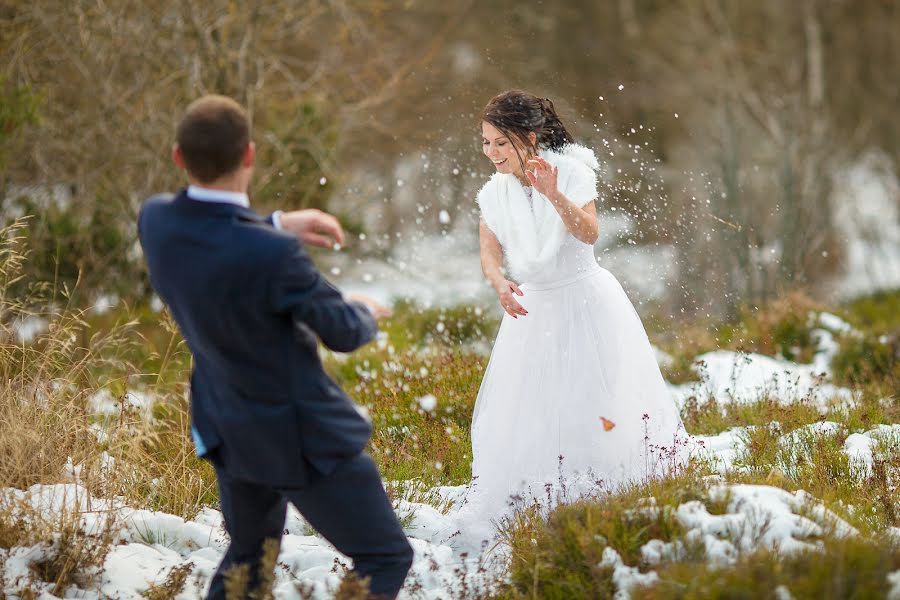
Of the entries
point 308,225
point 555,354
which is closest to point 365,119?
point 555,354

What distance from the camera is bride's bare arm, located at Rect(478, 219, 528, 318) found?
142 inches

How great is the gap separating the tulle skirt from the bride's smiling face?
0.55 meters

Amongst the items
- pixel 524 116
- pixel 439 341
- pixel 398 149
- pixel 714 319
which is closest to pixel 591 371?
pixel 524 116

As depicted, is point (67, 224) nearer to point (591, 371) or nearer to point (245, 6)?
point (245, 6)

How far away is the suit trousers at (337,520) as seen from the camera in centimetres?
257

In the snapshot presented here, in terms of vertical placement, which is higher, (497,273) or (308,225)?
(497,273)

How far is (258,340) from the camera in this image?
2.38 metres

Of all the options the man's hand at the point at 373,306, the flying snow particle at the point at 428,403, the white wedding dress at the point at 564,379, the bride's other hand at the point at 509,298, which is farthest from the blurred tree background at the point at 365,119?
the man's hand at the point at 373,306

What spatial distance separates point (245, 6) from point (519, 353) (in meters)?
5.76

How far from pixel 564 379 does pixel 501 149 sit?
1013 mm

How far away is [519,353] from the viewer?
3.88m

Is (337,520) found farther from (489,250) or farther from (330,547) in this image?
(489,250)

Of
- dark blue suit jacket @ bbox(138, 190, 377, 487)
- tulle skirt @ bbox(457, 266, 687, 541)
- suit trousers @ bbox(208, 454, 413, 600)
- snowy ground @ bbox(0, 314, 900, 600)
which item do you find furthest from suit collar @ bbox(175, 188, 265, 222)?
tulle skirt @ bbox(457, 266, 687, 541)

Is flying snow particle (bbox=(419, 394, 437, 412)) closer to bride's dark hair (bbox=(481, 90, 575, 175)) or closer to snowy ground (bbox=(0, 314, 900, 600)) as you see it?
snowy ground (bbox=(0, 314, 900, 600))
